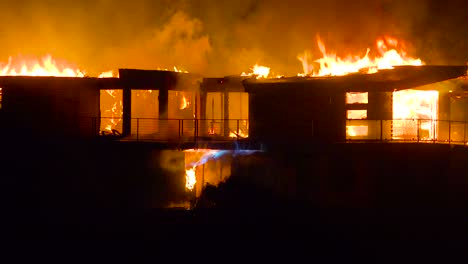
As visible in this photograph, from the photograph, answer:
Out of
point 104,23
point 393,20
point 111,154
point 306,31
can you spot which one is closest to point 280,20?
point 306,31

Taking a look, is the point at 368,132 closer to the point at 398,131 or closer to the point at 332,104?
the point at 332,104

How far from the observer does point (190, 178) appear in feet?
90.0

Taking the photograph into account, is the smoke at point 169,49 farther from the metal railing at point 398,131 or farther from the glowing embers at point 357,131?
the metal railing at point 398,131

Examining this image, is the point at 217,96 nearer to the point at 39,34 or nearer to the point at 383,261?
the point at 39,34

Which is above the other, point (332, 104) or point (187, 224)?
point (332, 104)

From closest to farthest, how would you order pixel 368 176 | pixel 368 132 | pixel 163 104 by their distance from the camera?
pixel 368 176 → pixel 368 132 → pixel 163 104

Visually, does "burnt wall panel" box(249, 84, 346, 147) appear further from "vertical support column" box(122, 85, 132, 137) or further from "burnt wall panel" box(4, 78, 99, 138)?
"burnt wall panel" box(4, 78, 99, 138)

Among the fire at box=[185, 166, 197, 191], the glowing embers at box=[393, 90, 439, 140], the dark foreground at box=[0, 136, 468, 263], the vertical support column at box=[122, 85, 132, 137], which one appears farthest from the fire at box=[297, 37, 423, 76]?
the vertical support column at box=[122, 85, 132, 137]

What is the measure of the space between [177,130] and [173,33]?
19444mm

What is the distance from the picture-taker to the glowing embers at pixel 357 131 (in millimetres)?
27586

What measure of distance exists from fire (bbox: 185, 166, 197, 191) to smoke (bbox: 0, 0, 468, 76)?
20.0m

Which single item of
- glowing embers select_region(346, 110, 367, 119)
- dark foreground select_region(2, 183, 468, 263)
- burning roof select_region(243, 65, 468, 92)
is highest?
burning roof select_region(243, 65, 468, 92)

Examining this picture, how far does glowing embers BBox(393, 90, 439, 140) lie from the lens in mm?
29219

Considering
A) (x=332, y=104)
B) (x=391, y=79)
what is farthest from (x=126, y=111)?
(x=391, y=79)
